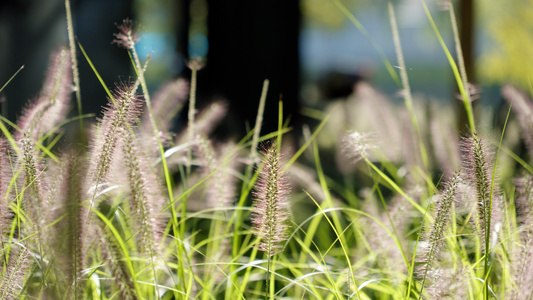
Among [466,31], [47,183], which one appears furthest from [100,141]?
[466,31]

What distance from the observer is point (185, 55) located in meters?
5.20

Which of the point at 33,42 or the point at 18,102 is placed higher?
the point at 33,42

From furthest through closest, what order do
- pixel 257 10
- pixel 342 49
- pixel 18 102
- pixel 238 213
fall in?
pixel 342 49 < pixel 257 10 < pixel 18 102 < pixel 238 213

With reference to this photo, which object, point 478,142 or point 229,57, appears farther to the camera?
point 229,57

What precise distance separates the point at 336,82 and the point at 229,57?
3.82 feet

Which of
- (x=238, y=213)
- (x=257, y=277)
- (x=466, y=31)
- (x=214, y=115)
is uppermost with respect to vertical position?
(x=466, y=31)

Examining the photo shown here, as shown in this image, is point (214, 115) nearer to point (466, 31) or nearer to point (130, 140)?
point (130, 140)

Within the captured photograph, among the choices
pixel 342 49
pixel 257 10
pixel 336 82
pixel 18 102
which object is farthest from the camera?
pixel 342 49

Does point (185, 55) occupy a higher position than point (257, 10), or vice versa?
point (257, 10)

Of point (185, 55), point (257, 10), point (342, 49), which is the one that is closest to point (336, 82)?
point (257, 10)

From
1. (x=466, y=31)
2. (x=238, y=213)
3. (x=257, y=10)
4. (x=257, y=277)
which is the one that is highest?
(x=257, y=10)

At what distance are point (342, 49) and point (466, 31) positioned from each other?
15046 mm

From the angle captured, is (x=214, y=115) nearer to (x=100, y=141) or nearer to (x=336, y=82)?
A: (x=100, y=141)

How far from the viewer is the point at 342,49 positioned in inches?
651
